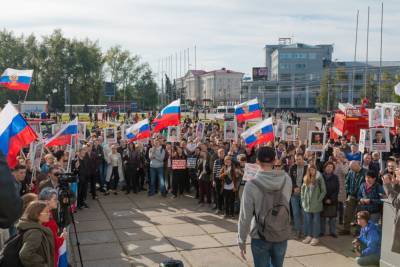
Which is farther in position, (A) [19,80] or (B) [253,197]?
(A) [19,80]

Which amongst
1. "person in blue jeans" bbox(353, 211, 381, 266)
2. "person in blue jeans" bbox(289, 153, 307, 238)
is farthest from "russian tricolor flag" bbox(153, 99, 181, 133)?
"person in blue jeans" bbox(353, 211, 381, 266)

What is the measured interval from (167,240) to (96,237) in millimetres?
1537

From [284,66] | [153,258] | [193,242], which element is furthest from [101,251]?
[284,66]

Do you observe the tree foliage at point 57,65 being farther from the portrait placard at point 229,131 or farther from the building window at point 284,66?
the portrait placard at point 229,131

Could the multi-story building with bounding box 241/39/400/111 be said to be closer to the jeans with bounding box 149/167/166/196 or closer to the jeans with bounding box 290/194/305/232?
the jeans with bounding box 149/167/166/196

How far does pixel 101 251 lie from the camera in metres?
8.10

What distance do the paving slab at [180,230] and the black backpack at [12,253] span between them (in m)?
5.02

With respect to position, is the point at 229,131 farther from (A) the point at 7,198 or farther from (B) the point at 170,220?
(A) the point at 7,198

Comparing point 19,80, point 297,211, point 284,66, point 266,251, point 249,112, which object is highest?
point 284,66

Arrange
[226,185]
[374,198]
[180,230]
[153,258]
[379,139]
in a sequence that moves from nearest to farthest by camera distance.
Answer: [153,258] < [374,198] < [180,230] < [226,185] < [379,139]

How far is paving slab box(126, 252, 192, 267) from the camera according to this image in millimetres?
7441

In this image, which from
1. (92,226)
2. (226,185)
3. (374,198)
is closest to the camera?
(374,198)

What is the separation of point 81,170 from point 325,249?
685 cm

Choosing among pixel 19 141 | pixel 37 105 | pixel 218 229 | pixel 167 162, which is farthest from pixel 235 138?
pixel 37 105
